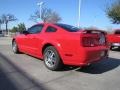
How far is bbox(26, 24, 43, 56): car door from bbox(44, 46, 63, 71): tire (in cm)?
67

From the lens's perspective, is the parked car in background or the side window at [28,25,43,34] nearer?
the side window at [28,25,43,34]

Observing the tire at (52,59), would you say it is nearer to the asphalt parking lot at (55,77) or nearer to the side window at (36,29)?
the asphalt parking lot at (55,77)

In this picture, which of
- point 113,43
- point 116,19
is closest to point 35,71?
point 113,43

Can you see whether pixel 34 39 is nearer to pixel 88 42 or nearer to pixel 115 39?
pixel 88 42

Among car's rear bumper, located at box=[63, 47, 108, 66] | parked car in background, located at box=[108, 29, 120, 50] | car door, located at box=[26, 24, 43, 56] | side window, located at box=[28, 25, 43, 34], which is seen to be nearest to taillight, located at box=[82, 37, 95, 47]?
car's rear bumper, located at box=[63, 47, 108, 66]

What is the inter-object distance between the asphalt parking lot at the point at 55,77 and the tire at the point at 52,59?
162mm

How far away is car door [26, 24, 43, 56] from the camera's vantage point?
8.09 m

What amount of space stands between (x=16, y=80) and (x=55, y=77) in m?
1.07

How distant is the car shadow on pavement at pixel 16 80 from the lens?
5.39 m

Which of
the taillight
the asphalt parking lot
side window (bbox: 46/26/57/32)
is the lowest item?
the asphalt parking lot

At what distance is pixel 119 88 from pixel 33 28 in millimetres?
4411

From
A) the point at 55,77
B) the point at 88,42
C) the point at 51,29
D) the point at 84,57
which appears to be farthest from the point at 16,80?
the point at 51,29

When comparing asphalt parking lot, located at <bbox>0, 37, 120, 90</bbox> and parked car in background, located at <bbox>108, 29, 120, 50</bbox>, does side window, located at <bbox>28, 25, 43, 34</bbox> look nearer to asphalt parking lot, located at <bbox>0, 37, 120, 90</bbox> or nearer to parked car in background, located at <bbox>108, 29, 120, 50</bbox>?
asphalt parking lot, located at <bbox>0, 37, 120, 90</bbox>

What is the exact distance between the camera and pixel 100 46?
23.3ft
